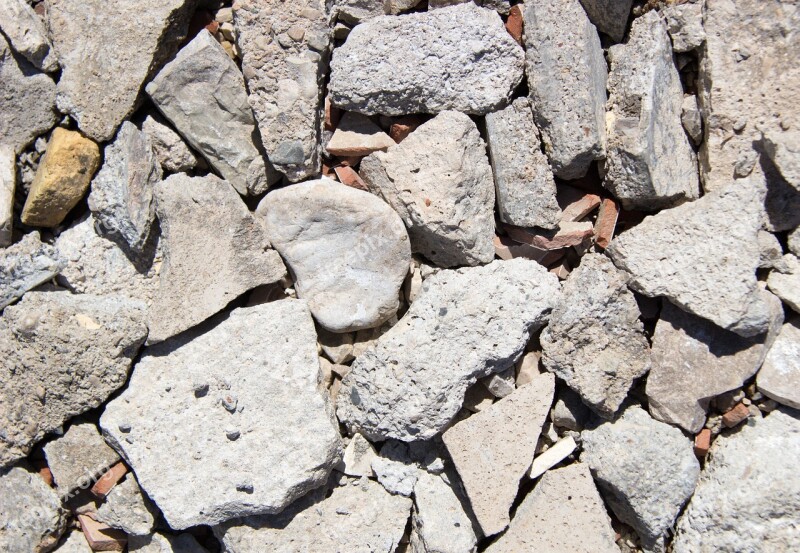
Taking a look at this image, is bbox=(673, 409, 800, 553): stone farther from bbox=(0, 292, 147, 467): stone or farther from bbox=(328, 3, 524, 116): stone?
bbox=(0, 292, 147, 467): stone

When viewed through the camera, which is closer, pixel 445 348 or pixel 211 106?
pixel 445 348

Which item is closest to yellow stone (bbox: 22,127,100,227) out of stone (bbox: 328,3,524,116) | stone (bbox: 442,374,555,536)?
stone (bbox: 328,3,524,116)

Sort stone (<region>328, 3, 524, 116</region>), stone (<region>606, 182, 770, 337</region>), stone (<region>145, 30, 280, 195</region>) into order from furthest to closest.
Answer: stone (<region>145, 30, 280, 195</region>) → stone (<region>328, 3, 524, 116</region>) → stone (<region>606, 182, 770, 337</region>)

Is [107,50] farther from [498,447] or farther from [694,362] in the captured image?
[694,362]

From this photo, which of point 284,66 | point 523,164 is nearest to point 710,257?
point 523,164

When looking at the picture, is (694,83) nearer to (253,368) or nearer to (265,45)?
(265,45)

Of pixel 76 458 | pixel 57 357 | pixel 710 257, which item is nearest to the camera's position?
pixel 710 257

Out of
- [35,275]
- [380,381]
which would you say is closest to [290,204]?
[380,381]

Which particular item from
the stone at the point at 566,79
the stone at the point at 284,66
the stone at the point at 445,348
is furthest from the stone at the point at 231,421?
the stone at the point at 566,79
